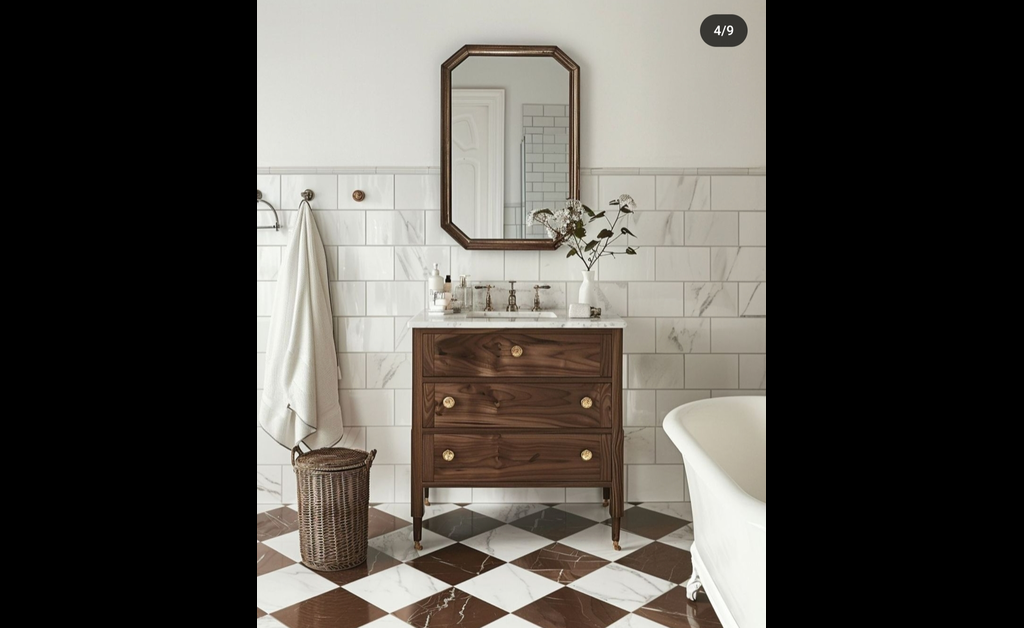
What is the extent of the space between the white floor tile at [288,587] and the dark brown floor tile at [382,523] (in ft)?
1.27

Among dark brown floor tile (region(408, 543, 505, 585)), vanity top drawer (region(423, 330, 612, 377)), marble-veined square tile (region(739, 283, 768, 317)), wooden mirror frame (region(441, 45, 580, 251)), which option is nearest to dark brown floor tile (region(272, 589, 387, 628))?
dark brown floor tile (region(408, 543, 505, 585))

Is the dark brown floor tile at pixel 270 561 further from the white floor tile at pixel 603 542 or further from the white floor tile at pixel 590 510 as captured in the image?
the white floor tile at pixel 590 510

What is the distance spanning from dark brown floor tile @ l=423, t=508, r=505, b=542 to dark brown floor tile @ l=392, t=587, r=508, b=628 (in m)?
0.51

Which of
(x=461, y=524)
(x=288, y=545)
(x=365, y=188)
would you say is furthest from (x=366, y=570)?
(x=365, y=188)

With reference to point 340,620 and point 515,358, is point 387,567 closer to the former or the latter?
point 340,620

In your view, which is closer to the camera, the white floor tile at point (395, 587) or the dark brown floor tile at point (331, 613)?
the dark brown floor tile at point (331, 613)

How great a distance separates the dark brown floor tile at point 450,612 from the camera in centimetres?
204

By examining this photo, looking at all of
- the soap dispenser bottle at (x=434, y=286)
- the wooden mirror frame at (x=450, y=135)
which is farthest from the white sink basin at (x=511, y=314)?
the wooden mirror frame at (x=450, y=135)

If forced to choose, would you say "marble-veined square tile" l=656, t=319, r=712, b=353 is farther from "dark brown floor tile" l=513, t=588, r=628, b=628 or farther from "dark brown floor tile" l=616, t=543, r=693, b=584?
"dark brown floor tile" l=513, t=588, r=628, b=628

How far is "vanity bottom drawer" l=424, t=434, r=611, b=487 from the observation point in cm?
252

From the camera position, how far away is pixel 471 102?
300 centimetres

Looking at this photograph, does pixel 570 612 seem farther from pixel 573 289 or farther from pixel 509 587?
pixel 573 289

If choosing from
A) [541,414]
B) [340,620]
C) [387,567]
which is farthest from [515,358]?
[340,620]
